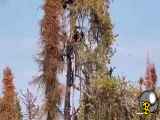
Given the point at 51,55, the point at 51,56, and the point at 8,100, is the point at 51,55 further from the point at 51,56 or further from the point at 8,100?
the point at 8,100

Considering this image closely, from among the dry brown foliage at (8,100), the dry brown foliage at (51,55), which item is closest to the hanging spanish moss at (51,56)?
the dry brown foliage at (51,55)

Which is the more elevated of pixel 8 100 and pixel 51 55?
pixel 8 100

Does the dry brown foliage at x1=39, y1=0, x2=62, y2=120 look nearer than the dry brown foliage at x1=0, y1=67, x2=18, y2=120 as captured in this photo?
Yes

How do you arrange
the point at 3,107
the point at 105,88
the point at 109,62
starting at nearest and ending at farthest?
the point at 105,88, the point at 109,62, the point at 3,107

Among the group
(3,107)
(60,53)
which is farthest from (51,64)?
(3,107)

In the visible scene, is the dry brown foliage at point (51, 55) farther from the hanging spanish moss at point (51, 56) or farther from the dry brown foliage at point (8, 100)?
the dry brown foliage at point (8, 100)

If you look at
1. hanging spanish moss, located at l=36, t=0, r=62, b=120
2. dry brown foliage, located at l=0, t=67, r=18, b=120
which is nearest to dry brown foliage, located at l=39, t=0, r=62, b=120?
hanging spanish moss, located at l=36, t=0, r=62, b=120

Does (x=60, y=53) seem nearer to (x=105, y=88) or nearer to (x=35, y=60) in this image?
(x=35, y=60)

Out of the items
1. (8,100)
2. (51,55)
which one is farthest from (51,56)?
(8,100)

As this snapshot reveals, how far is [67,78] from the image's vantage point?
2708cm

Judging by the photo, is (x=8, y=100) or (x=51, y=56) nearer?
(x=51, y=56)

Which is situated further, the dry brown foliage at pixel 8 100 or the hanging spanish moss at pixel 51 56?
the dry brown foliage at pixel 8 100

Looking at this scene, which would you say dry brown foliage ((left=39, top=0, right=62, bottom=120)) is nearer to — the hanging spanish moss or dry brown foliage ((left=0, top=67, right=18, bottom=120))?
the hanging spanish moss

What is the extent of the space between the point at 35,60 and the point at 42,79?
2.86ft
